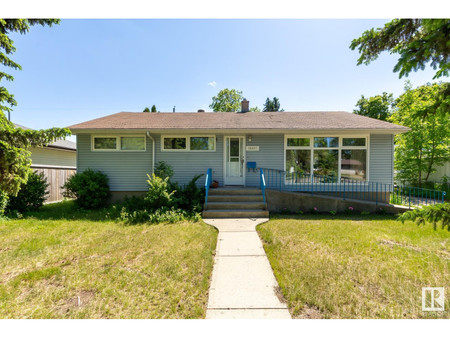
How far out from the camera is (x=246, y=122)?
28.3 ft

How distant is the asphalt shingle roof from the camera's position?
7512mm

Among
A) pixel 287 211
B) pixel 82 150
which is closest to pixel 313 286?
pixel 287 211

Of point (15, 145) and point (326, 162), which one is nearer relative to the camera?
point (15, 145)

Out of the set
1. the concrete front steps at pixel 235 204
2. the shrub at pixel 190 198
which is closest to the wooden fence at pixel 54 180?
the shrub at pixel 190 198

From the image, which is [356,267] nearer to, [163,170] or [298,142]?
[298,142]

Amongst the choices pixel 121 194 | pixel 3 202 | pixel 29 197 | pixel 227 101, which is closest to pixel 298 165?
pixel 121 194

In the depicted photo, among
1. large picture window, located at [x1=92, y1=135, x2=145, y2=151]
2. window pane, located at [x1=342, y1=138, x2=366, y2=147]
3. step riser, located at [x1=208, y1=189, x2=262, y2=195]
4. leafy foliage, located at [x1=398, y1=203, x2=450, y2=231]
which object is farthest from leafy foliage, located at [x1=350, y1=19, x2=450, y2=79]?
large picture window, located at [x1=92, y1=135, x2=145, y2=151]

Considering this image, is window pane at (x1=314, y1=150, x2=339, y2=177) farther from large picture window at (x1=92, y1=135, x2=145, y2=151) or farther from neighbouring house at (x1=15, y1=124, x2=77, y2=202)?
neighbouring house at (x1=15, y1=124, x2=77, y2=202)

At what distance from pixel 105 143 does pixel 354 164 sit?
1043 cm

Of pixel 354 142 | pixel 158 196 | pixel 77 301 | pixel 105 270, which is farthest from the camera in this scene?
pixel 354 142

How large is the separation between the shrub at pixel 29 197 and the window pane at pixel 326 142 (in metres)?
10.6

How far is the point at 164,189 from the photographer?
21.6 feet

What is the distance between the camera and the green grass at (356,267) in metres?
2.29

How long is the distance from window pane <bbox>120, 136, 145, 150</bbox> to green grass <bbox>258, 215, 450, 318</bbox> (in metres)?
5.98
